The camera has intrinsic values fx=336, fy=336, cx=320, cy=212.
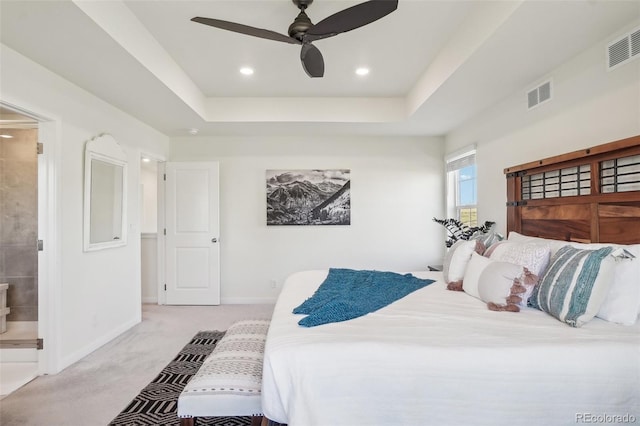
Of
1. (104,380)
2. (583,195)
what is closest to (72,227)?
(104,380)

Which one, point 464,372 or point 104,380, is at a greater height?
point 464,372

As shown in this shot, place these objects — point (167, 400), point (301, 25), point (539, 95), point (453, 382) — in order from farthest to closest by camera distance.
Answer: point (539, 95), point (167, 400), point (301, 25), point (453, 382)

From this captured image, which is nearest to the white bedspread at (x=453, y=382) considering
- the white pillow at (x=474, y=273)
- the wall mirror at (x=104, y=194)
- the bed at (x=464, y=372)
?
the bed at (x=464, y=372)

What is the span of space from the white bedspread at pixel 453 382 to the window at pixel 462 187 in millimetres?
2713

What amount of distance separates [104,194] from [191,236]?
146 centimetres

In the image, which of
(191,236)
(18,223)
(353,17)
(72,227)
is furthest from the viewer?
(191,236)

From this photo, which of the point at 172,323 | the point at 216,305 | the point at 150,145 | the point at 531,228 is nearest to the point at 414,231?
the point at 531,228

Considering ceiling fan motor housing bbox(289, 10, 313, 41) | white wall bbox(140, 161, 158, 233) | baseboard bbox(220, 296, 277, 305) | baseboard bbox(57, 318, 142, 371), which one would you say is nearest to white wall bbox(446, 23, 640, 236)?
ceiling fan motor housing bbox(289, 10, 313, 41)

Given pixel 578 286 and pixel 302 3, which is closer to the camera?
pixel 578 286

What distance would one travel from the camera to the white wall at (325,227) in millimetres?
4832

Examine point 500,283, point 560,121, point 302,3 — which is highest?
point 302,3

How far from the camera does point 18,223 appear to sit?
362 centimetres

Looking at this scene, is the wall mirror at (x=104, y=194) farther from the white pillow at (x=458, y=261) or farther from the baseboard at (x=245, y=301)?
the white pillow at (x=458, y=261)

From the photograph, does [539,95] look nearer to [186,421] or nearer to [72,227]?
[186,421]
